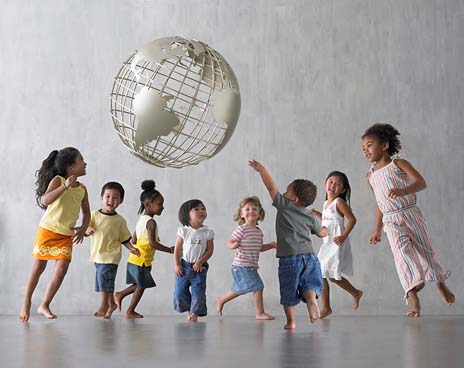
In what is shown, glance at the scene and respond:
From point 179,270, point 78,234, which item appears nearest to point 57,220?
point 78,234

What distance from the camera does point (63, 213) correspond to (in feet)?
16.8

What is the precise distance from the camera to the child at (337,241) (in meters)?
5.58

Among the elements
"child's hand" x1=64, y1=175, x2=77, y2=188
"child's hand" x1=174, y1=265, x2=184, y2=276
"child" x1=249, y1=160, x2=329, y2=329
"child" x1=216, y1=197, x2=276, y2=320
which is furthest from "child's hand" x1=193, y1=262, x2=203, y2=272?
"child" x1=249, y1=160, x2=329, y2=329

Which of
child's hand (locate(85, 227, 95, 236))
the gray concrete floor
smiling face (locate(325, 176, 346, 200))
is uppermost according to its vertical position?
smiling face (locate(325, 176, 346, 200))

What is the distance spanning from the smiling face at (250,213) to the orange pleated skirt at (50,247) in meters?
1.45

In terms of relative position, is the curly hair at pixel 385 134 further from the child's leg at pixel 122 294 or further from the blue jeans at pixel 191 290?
the child's leg at pixel 122 294

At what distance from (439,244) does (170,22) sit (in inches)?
122

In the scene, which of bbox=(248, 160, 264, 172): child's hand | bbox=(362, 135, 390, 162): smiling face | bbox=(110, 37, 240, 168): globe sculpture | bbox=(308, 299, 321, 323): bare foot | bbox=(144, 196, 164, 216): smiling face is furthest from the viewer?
bbox=(144, 196, 164, 216): smiling face

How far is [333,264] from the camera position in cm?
561

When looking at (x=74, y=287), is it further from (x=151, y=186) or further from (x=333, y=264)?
(x=333, y=264)

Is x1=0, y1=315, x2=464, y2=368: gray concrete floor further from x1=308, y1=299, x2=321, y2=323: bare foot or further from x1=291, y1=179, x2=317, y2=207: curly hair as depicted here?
x1=291, y1=179, x2=317, y2=207: curly hair

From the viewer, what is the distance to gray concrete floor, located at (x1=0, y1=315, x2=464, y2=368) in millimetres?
2383

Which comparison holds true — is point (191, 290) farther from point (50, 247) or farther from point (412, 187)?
point (412, 187)

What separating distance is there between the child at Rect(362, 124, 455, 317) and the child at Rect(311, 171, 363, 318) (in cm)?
56
